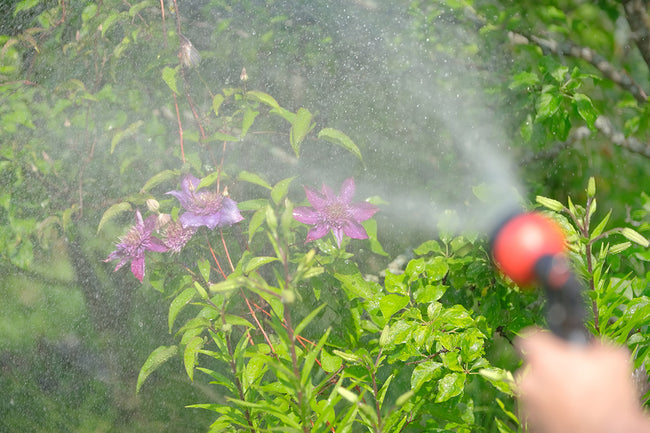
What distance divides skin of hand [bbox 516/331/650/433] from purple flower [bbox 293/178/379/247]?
14.8 inches

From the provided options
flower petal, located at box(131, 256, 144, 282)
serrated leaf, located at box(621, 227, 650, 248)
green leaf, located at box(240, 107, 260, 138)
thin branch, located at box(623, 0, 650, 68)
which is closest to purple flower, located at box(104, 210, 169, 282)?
flower petal, located at box(131, 256, 144, 282)

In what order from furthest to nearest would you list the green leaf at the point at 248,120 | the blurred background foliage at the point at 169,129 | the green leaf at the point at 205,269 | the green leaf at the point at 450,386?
the blurred background foliage at the point at 169,129
the green leaf at the point at 248,120
the green leaf at the point at 205,269
the green leaf at the point at 450,386

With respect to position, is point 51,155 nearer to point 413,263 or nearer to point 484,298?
point 413,263

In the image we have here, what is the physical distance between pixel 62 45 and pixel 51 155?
0.28m

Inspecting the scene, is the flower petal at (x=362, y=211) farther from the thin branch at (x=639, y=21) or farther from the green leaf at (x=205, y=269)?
the thin branch at (x=639, y=21)

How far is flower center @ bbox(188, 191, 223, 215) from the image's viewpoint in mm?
915

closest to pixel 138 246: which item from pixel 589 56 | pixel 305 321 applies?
pixel 305 321

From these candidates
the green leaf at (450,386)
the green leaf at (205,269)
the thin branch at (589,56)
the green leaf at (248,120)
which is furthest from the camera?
the thin branch at (589,56)

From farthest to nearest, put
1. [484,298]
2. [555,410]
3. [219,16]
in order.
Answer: [219,16] < [484,298] < [555,410]

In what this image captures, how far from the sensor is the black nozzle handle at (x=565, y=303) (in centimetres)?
61

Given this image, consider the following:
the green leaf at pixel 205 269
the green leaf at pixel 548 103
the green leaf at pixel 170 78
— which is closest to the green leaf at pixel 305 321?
the green leaf at pixel 205 269

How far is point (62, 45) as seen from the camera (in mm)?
1312

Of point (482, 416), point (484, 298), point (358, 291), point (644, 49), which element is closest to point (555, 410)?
point (358, 291)

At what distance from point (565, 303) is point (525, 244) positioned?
211 mm
